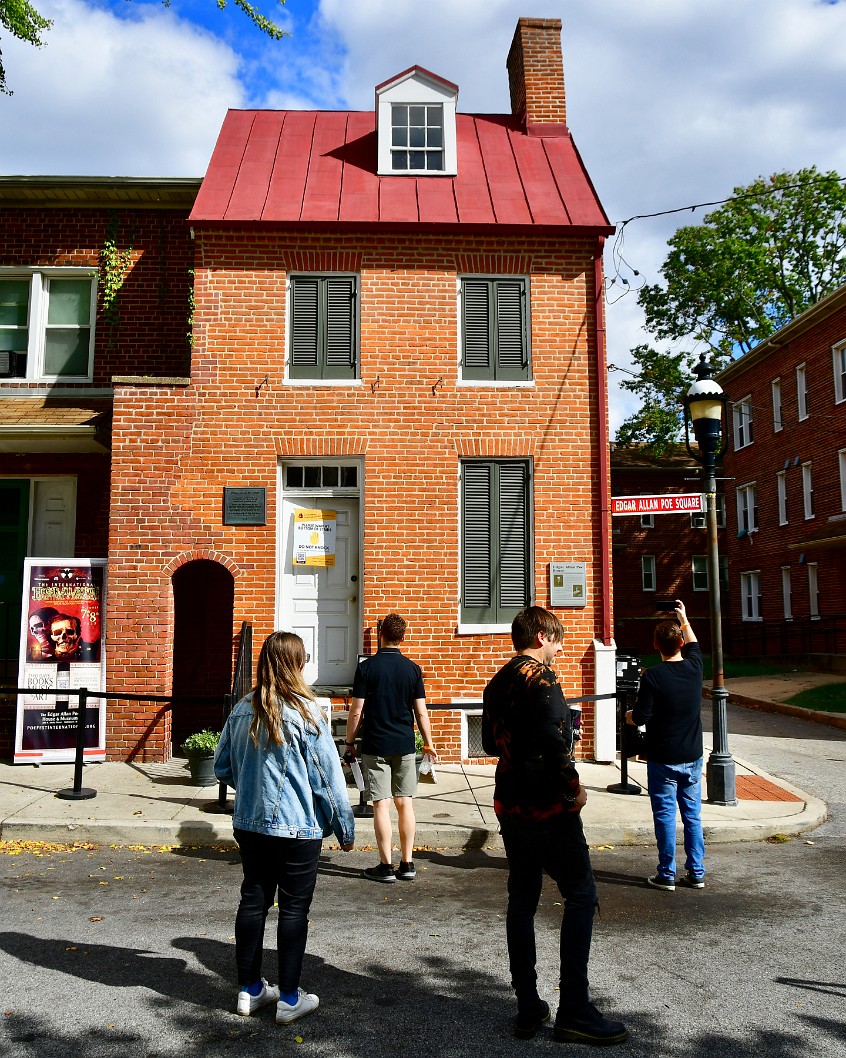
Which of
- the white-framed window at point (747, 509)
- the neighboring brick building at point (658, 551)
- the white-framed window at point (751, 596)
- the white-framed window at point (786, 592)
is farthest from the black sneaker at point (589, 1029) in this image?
the neighboring brick building at point (658, 551)

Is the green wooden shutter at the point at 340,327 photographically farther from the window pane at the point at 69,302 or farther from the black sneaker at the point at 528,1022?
the black sneaker at the point at 528,1022

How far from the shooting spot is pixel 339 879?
20.9 feet

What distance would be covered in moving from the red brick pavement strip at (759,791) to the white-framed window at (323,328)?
22.0ft

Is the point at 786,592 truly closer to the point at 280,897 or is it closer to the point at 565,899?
the point at 565,899

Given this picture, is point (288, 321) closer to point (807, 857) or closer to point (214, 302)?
point (214, 302)

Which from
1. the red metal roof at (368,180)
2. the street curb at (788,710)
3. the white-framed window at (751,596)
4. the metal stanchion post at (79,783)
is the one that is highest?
the red metal roof at (368,180)

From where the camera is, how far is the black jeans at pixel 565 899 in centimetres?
371

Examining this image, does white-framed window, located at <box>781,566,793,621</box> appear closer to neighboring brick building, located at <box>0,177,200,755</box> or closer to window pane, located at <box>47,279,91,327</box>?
neighboring brick building, located at <box>0,177,200,755</box>

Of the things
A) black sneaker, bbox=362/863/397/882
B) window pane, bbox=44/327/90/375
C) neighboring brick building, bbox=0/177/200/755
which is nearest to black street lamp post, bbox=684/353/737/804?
black sneaker, bbox=362/863/397/882

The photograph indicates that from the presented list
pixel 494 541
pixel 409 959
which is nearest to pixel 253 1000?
pixel 409 959

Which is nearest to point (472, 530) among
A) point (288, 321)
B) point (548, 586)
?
point (548, 586)

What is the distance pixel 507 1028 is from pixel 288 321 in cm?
901

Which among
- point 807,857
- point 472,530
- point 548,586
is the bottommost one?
point 807,857

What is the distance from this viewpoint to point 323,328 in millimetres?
11000
